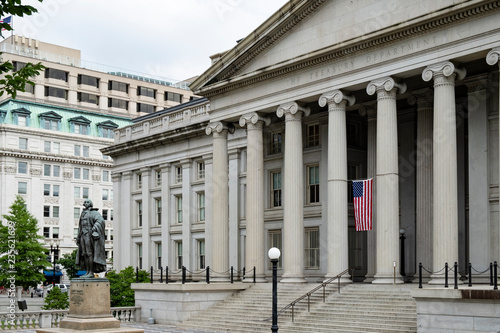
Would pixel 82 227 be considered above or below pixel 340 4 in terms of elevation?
below

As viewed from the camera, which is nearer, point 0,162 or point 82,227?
point 82,227

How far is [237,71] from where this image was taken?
4184cm

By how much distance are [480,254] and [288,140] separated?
1133 centimetres

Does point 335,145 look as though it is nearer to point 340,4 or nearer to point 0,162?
point 340,4

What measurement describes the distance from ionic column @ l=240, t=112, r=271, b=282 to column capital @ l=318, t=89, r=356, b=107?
525cm

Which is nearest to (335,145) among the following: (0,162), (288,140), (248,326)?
(288,140)

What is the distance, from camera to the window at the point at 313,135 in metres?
44.7

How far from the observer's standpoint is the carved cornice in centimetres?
3041

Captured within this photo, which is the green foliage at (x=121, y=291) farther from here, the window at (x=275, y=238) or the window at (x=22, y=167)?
the window at (x=22, y=167)

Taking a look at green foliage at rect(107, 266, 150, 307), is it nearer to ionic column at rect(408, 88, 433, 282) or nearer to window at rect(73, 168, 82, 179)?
ionic column at rect(408, 88, 433, 282)

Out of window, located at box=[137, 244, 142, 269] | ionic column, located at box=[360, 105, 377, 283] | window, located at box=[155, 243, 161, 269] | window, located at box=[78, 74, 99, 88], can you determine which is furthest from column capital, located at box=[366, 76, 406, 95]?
window, located at box=[78, 74, 99, 88]

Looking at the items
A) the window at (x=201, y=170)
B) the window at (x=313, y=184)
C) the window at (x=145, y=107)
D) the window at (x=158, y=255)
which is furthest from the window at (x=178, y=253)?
the window at (x=145, y=107)

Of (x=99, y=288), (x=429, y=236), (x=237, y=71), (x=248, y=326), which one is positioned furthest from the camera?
(x=237, y=71)

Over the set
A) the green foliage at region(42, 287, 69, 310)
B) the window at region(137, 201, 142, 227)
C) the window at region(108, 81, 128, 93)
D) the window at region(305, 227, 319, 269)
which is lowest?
the green foliage at region(42, 287, 69, 310)
